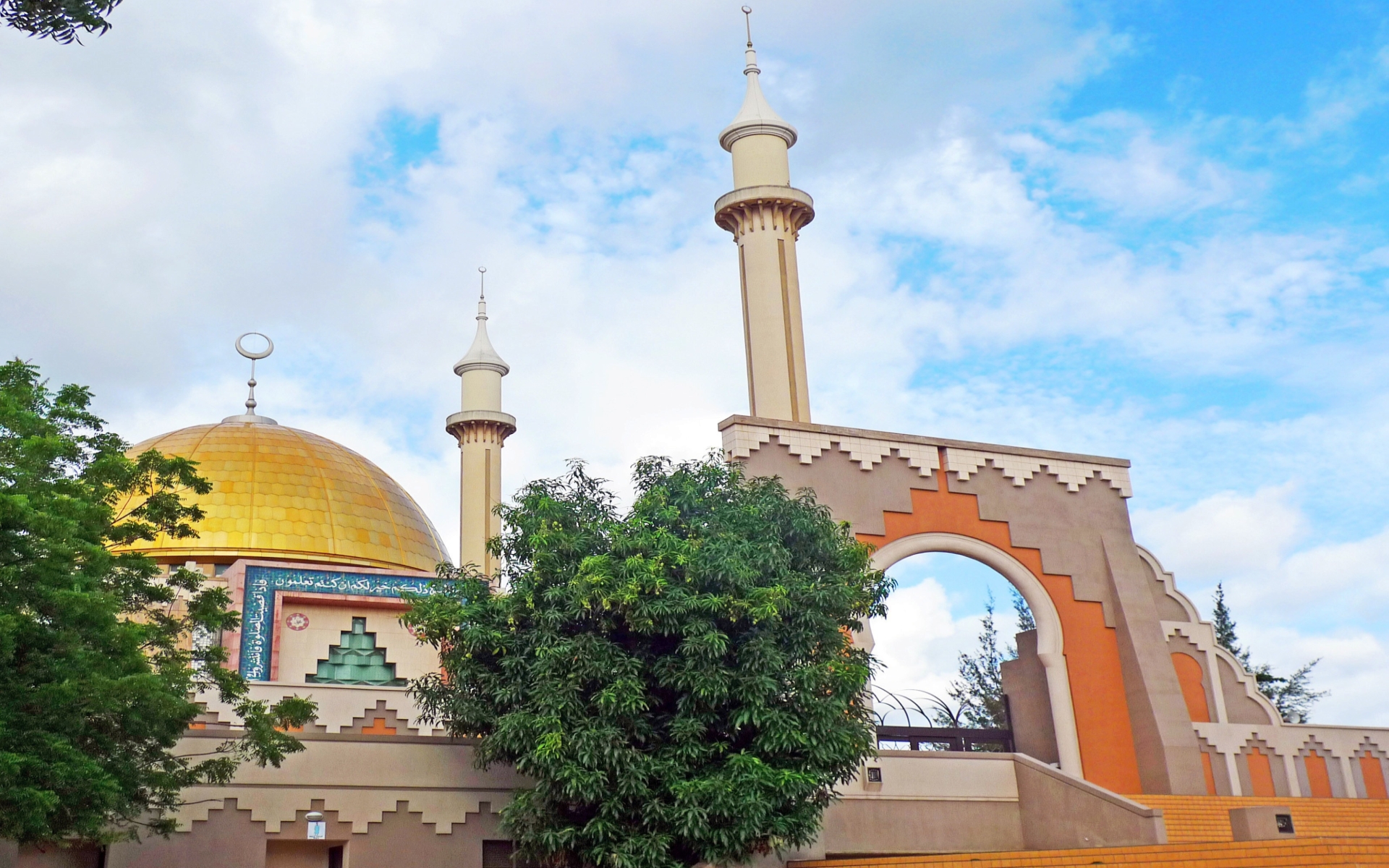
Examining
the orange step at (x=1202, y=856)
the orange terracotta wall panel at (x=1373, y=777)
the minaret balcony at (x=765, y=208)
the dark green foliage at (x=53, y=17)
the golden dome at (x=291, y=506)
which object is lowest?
the orange step at (x=1202, y=856)

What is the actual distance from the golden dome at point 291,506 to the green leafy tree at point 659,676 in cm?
1178

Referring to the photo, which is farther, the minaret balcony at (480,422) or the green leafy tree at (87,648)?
the minaret balcony at (480,422)

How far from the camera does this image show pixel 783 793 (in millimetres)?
12453

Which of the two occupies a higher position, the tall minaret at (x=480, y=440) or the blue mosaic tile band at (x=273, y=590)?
the tall minaret at (x=480, y=440)

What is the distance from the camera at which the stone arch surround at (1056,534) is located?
57.8 feet

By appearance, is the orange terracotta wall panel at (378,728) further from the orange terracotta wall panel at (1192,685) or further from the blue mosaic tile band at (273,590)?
the orange terracotta wall panel at (1192,685)

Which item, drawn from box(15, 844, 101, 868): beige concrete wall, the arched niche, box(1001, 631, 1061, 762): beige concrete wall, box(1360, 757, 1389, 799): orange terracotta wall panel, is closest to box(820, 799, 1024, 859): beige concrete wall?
the arched niche

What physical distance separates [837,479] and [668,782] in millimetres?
6438

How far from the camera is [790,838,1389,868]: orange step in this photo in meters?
12.4

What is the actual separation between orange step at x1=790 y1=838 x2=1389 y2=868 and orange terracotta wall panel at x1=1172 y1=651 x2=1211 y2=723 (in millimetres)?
5315

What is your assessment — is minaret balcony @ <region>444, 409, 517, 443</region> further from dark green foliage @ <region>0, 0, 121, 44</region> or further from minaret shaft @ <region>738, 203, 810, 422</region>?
dark green foliage @ <region>0, 0, 121, 44</region>

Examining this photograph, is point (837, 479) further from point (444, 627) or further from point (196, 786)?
point (196, 786)

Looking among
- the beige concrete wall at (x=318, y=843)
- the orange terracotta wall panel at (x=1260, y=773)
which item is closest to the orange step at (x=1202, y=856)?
the beige concrete wall at (x=318, y=843)

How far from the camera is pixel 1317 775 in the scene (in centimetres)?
1888
